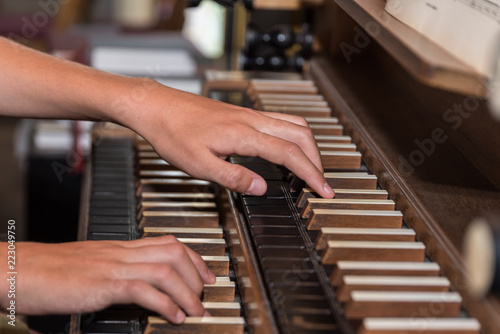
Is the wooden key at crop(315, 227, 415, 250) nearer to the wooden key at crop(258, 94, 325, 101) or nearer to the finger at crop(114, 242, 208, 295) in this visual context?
the finger at crop(114, 242, 208, 295)

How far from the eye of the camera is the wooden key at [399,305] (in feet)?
2.58

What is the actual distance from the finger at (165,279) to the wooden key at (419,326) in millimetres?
243

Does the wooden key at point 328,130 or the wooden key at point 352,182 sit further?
the wooden key at point 328,130

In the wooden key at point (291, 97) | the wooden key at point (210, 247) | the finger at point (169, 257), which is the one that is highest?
the finger at point (169, 257)

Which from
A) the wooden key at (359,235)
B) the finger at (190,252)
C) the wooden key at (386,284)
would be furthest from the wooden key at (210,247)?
the wooden key at (386,284)

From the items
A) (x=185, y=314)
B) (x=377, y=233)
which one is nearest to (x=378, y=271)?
(x=377, y=233)

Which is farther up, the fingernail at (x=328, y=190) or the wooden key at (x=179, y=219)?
the fingernail at (x=328, y=190)

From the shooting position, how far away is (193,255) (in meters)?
0.96

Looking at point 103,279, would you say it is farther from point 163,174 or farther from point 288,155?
point 163,174

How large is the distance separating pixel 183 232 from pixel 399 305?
478mm

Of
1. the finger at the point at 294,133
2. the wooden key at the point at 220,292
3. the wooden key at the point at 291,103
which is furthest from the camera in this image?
the wooden key at the point at 291,103

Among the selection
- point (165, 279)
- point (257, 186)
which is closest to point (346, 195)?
point (257, 186)

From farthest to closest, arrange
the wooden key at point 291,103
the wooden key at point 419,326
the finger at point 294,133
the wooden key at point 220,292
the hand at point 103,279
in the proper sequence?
the wooden key at point 291,103
the finger at point 294,133
the wooden key at point 220,292
the hand at point 103,279
the wooden key at point 419,326

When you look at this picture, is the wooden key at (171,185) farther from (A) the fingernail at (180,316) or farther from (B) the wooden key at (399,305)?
(B) the wooden key at (399,305)
